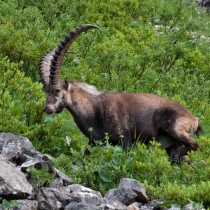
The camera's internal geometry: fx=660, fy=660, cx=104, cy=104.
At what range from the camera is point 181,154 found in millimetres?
11055

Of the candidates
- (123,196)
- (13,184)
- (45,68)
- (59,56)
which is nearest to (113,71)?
(45,68)

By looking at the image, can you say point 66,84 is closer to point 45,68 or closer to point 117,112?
point 45,68

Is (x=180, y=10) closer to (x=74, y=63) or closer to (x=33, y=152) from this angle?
(x=74, y=63)

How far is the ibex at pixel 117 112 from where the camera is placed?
10.8 m

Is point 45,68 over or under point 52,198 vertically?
under

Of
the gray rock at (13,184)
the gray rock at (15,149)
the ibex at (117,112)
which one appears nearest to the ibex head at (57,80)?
the ibex at (117,112)

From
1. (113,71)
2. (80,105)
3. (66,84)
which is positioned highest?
(66,84)

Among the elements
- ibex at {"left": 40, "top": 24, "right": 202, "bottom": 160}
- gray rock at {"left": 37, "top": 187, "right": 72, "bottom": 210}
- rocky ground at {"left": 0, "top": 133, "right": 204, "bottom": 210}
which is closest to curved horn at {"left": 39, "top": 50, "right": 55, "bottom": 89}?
ibex at {"left": 40, "top": 24, "right": 202, "bottom": 160}

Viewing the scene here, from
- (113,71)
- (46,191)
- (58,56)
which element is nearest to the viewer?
(46,191)

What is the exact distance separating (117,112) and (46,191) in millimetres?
4062

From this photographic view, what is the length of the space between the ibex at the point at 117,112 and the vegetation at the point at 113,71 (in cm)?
28

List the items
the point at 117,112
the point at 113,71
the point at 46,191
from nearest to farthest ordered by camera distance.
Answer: the point at 46,191 < the point at 117,112 < the point at 113,71

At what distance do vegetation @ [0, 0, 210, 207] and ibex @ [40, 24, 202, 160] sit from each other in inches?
11.1

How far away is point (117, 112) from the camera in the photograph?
10953mm
